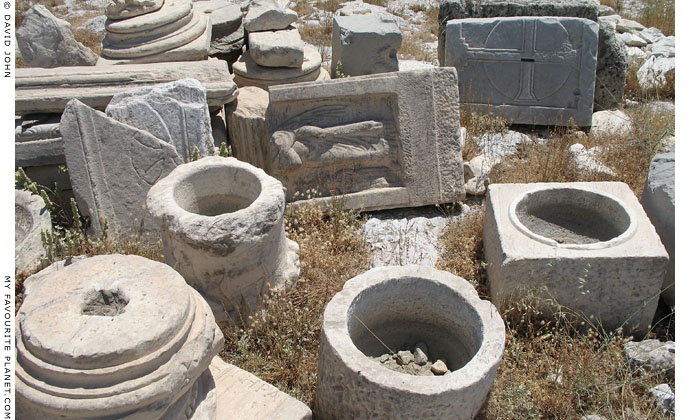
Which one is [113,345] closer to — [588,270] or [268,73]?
[588,270]

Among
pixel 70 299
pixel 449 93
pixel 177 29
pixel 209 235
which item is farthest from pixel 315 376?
pixel 177 29

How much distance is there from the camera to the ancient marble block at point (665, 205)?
12.3 ft

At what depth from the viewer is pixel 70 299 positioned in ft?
7.58

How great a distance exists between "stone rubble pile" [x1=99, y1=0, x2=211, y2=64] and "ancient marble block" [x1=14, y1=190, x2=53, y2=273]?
1.73 metres

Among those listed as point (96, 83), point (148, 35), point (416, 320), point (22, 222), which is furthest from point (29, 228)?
point (416, 320)

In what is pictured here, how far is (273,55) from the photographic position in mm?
5711

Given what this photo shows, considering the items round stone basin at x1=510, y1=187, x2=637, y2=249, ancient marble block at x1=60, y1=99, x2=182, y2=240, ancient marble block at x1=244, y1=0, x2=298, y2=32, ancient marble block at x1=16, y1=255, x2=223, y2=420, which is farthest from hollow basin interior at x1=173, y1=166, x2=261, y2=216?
ancient marble block at x1=244, y1=0, x2=298, y2=32

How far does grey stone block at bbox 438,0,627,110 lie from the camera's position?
5.94 meters

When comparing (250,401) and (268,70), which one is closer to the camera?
(250,401)

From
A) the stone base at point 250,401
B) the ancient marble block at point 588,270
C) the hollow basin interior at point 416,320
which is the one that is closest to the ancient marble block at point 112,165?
the stone base at point 250,401

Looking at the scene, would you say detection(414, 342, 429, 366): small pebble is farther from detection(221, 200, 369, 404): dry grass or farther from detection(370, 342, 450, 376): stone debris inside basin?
detection(221, 200, 369, 404): dry grass

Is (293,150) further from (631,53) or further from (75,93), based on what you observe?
(631,53)

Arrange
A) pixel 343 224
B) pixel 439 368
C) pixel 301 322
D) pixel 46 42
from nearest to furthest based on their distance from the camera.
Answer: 1. pixel 439 368
2. pixel 301 322
3. pixel 343 224
4. pixel 46 42

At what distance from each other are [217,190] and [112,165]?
86 cm
